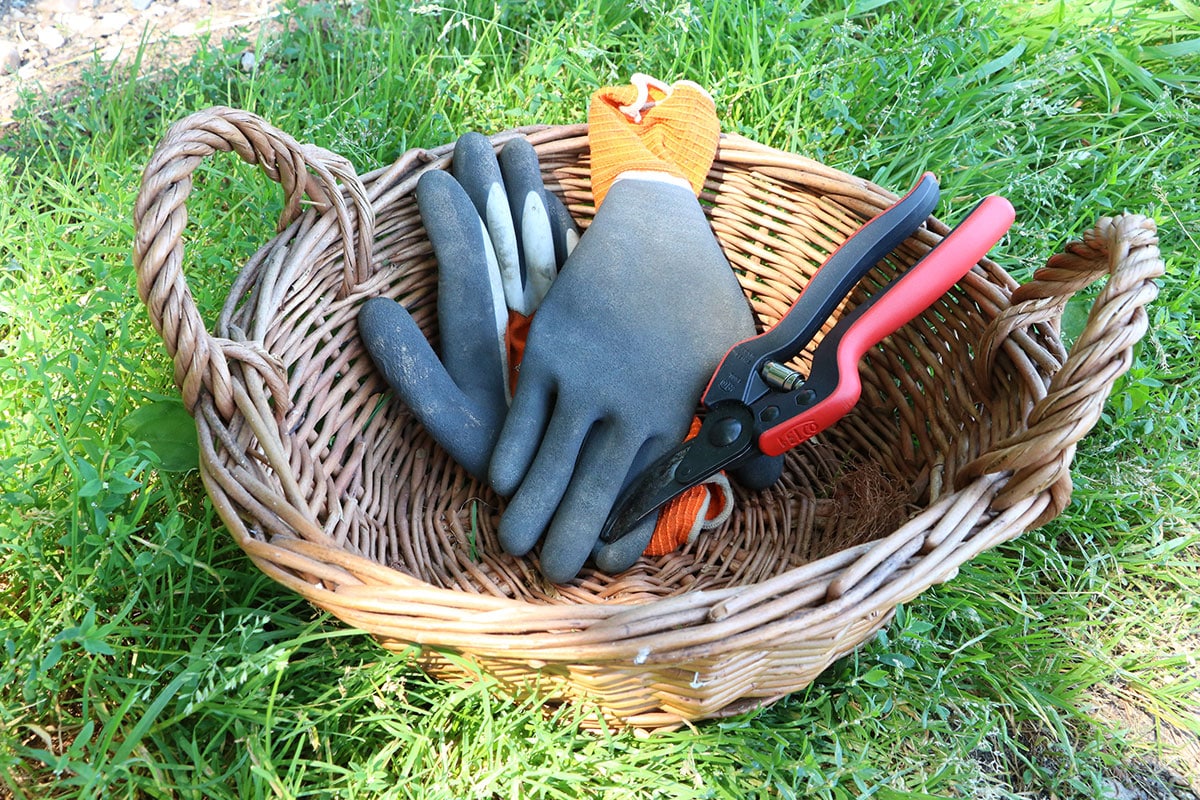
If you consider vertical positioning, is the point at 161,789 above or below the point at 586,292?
below

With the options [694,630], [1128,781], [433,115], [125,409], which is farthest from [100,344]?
[1128,781]

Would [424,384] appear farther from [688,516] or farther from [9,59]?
[9,59]

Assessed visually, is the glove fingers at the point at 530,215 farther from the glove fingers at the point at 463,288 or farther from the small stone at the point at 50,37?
the small stone at the point at 50,37

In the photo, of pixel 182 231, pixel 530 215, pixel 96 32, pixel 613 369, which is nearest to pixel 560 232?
pixel 530 215

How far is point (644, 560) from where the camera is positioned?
125 cm

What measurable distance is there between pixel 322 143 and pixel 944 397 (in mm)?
1088

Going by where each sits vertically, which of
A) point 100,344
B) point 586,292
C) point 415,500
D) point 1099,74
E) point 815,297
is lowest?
point 415,500

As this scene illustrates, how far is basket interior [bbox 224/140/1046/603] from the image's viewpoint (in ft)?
3.69

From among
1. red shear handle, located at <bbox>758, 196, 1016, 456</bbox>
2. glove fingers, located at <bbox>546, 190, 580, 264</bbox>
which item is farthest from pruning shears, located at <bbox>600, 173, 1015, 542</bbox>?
glove fingers, located at <bbox>546, 190, 580, 264</bbox>

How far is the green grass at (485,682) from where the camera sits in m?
0.99

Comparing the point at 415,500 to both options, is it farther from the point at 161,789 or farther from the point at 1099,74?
the point at 1099,74

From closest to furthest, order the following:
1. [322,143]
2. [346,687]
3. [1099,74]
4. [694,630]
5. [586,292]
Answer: [694,630], [346,687], [586,292], [322,143], [1099,74]

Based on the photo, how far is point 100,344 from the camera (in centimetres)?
119

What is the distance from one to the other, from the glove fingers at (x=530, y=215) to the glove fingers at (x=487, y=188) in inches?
0.7
